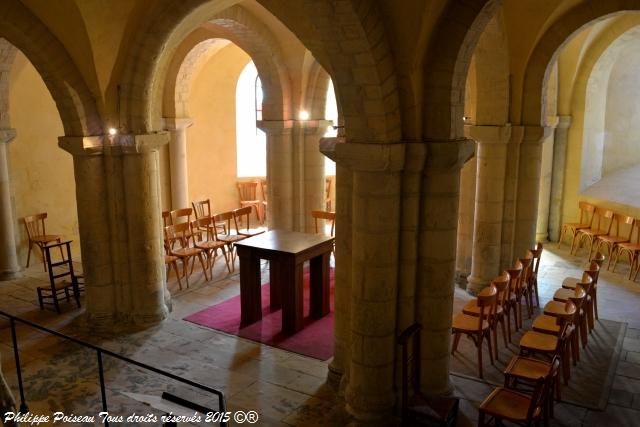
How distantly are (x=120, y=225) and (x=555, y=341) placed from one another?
5.12 m

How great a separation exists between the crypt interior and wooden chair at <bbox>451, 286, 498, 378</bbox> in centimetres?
3

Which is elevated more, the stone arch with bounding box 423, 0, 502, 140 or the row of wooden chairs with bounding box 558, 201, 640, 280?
the stone arch with bounding box 423, 0, 502, 140

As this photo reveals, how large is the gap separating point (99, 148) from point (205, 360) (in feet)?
9.16

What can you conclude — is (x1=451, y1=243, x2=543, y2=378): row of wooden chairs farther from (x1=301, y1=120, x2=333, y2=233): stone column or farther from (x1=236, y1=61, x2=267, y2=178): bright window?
(x1=236, y1=61, x2=267, y2=178): bright window

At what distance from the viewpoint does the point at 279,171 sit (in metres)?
10.7

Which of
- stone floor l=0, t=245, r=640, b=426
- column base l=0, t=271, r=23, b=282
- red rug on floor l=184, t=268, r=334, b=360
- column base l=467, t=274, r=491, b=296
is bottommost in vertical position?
stone floor l=0, t=245, r=640, b=426

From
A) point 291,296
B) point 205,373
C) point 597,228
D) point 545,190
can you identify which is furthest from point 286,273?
point 545,190

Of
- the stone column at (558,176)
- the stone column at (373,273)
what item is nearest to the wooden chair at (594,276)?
the stone column at (373,273)

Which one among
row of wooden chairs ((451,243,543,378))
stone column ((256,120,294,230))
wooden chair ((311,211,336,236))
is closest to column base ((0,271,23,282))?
stone column ((256,120,294,230))

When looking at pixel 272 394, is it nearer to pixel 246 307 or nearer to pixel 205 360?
pixel 205 360

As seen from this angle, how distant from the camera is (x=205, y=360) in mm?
6645

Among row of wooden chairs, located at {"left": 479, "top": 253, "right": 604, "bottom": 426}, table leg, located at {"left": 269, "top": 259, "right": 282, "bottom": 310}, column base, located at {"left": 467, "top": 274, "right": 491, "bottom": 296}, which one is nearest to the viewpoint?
row of wooden chairs, located at {"left": 479, "top": 253, "right": 604, "bottom": 426}

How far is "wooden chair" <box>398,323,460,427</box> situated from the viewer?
457 cm

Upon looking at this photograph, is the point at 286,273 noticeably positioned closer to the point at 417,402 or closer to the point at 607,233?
the point at 417,402
